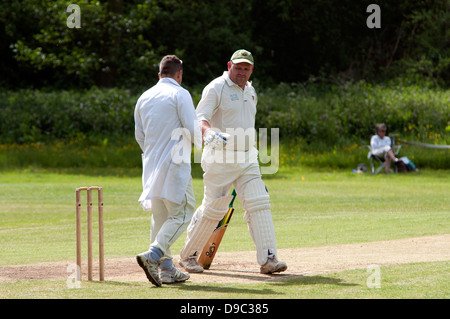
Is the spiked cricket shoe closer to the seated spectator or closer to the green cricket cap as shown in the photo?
the green cricket cap

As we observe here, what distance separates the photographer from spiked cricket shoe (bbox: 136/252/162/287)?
22.9ft

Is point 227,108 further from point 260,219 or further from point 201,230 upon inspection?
point 201,230

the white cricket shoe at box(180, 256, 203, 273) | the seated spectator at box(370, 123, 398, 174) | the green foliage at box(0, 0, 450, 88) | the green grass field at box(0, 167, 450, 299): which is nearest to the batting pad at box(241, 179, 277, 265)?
the green grass field at box(0, 167, 450, 299)

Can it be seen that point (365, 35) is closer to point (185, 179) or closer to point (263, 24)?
point (263, 24)

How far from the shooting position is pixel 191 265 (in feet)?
27.2

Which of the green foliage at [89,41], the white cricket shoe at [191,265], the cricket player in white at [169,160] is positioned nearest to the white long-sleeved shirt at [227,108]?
the cricket player in white at [169,160]

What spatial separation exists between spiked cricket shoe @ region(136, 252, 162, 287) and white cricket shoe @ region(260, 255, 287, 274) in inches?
48.2

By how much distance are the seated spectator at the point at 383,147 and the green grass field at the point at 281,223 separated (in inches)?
28.3

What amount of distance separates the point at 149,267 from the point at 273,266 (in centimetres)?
140

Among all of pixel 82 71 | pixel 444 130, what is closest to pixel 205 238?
pixel 444 130

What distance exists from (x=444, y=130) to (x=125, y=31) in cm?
Answer: 1364

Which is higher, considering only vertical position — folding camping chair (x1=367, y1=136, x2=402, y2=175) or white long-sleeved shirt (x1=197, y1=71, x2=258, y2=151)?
white long-sleeved shirt (x1=197, y1=71, x2=258, y2=151)

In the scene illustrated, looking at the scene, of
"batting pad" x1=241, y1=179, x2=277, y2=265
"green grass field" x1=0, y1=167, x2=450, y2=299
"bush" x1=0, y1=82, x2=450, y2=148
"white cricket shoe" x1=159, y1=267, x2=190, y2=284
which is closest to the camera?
"green grass field" x1=0, y1=167, x2=450, y2=299
